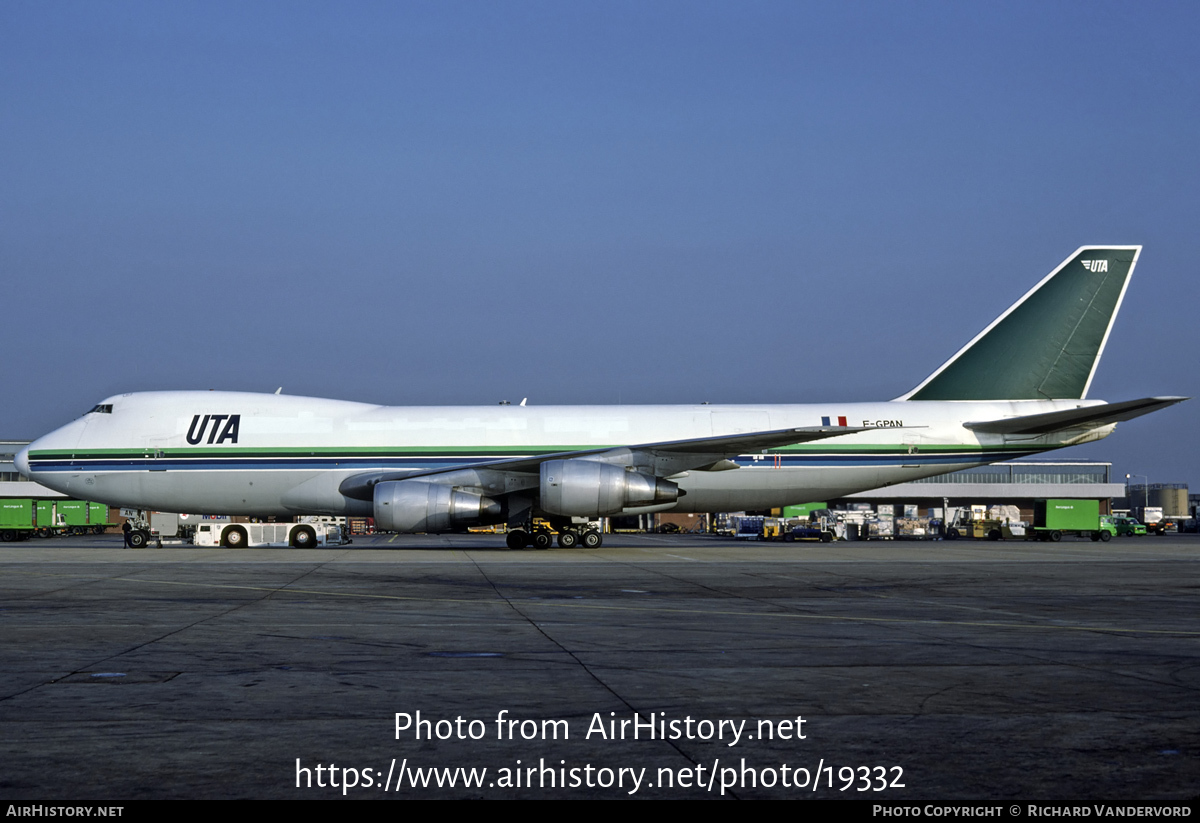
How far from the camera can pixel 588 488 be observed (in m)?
29.1

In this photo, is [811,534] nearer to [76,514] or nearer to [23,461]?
[23,461]

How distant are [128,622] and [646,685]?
7322 mm

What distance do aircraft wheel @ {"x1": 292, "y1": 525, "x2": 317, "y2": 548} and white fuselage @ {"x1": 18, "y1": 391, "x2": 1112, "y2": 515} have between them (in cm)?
322

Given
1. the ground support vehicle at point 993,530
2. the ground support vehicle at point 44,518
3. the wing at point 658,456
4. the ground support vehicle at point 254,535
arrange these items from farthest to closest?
the ground support vehicle at point 44,518 < the ground support vehicle at point 993,530 < the ground support vehicle at point 254,535 < the wing at point 658,456

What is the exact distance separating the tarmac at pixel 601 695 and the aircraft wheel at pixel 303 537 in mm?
20029

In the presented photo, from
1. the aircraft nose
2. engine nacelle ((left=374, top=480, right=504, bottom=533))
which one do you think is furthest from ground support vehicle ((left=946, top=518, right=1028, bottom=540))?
the aircraft nose

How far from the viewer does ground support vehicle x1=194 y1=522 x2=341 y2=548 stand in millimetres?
36625

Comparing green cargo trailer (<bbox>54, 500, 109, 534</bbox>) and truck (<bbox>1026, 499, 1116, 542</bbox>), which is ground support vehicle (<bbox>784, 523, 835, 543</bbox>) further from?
green cargo trailer (<bbox>54, 500, 109, 534</bbox>)

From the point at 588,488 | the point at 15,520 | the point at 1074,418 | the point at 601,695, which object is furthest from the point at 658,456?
the point at 15,520

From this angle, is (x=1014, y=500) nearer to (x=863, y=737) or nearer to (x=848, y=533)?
(x=848, y=533)

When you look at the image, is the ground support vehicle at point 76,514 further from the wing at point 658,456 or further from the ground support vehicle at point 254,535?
the wing at point 658,456

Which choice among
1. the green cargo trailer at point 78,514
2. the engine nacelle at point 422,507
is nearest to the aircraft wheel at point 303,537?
the engine nacelle at point 422,507

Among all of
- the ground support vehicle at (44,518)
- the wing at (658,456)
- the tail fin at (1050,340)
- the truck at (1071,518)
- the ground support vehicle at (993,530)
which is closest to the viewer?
the wing at (658,456)

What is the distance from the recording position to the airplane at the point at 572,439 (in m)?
32.1
